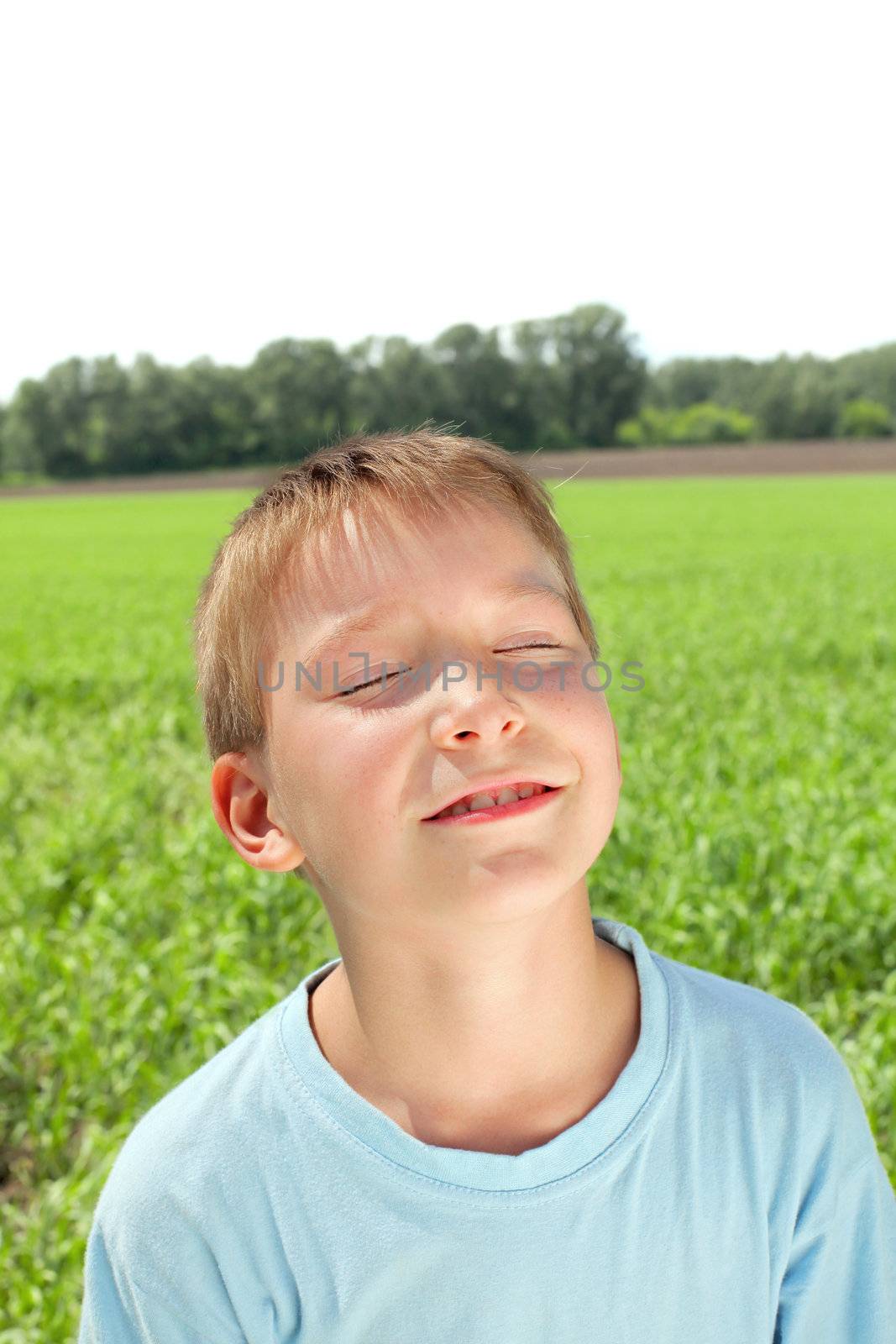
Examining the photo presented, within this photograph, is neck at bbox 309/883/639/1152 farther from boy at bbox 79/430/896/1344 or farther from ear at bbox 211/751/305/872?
ear at bbox 211/751/305/872

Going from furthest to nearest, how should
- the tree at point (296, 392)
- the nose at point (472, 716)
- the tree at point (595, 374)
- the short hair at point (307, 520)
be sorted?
1. the tree at point (595, 374)
2. the tree at point (296, 392)
3. the short hair at point (307, 520)
4. the nose at point (472, 716)

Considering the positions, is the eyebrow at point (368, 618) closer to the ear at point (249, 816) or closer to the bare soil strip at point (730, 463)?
the ear at point (249, 816)

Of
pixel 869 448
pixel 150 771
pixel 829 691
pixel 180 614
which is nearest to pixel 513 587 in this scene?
pixel 150 771

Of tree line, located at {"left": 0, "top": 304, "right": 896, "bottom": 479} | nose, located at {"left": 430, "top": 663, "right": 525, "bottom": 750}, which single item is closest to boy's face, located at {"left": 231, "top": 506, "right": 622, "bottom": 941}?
nose, located at {"left": 430, "top": 663, "right": 525, "bottom": 750}

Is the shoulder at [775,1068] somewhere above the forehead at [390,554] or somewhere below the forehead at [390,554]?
below

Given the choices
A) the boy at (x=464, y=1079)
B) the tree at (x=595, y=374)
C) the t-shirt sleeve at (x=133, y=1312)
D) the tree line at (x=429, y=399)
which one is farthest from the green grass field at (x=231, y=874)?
the tree at (x=595, y=374)

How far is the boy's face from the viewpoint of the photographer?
1.23m

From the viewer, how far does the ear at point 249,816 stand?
59.3 inches

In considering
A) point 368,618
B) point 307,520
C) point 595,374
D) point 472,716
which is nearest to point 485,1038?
point 472,716

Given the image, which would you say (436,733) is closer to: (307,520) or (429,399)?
(307,520)

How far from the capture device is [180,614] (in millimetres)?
→ 13547

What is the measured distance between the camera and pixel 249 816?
1.57m

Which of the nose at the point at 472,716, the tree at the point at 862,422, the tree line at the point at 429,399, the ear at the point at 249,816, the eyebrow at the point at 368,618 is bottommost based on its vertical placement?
the ear at the point at 249,816

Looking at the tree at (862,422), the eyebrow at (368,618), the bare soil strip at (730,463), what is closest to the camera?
the eyebrow at (368,618)
